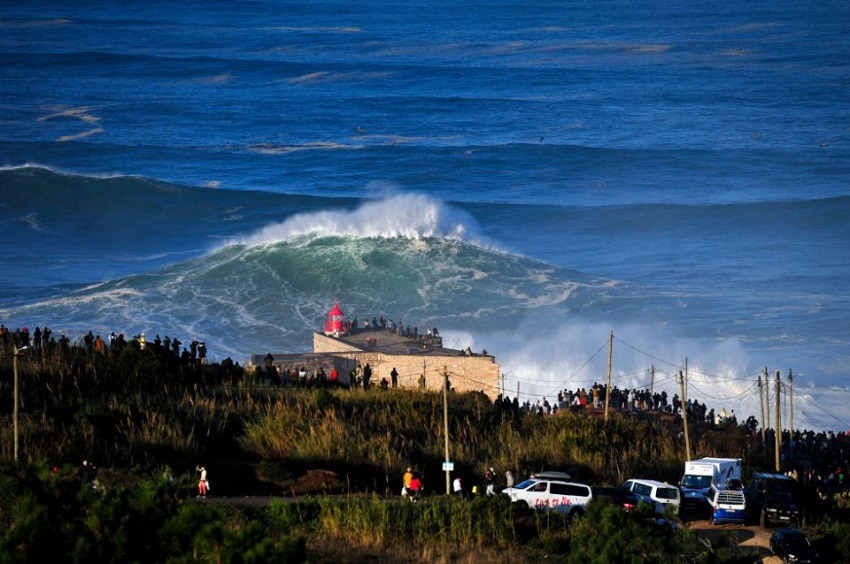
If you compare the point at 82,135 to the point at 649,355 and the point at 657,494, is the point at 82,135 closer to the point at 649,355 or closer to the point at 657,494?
the point at 649,355

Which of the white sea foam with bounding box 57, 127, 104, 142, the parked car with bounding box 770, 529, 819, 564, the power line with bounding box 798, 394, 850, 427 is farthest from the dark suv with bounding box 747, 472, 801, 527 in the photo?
the white sea foam with bounding box 57, 127, 104, 142

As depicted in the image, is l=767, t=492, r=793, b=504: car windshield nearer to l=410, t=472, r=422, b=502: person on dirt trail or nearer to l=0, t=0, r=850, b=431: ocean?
l=410, t=472, r=422, b=502: person on dirt trail

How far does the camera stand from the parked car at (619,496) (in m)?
22.5

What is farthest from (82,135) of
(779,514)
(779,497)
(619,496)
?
(779,514)

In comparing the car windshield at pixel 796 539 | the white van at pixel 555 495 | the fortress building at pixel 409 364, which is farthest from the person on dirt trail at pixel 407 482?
the fortress building at pixel 409 364

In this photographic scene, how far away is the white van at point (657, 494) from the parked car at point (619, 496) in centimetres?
14

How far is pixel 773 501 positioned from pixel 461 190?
5985 centimetres

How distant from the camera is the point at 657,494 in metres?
23.0

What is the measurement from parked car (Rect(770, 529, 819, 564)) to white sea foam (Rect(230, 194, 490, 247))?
4435 cm

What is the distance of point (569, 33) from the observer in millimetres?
145500

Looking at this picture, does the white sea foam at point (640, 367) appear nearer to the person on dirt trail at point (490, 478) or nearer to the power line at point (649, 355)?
the power line at point (649, 355)

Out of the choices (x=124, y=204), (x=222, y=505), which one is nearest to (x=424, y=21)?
(x=124, y=204)

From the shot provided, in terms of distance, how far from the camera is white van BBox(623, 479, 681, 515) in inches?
899

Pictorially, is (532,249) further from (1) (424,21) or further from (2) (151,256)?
(1) (424,21)
